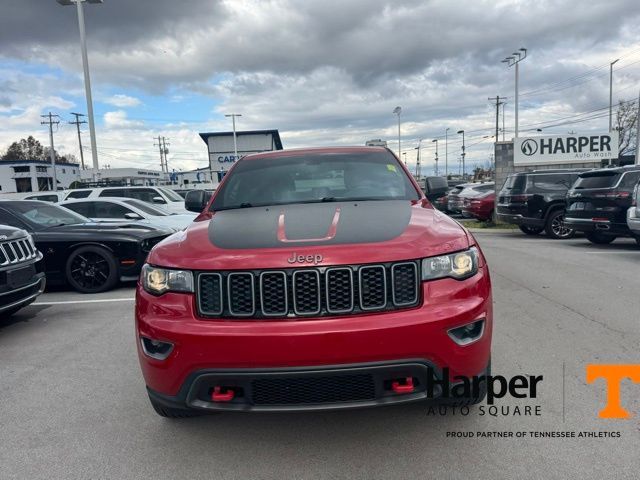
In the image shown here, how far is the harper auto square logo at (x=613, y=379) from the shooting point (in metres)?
3.06

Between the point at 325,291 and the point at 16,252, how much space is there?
421 centimetres

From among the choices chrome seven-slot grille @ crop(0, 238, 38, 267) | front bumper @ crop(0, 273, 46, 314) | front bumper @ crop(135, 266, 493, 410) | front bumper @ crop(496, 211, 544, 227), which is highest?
chrome seven-slot grille @ crop(0, 238, 38, 267)

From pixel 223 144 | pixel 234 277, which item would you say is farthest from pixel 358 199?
pixel 223 144

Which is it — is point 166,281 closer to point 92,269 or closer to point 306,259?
point 306,259

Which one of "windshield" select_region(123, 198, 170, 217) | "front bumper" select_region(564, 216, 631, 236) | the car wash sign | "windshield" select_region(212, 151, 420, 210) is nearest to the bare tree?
the car wash sign

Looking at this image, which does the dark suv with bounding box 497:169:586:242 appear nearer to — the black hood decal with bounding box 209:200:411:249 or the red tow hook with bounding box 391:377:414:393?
the black hood decal with bounding box 209:200:411:249

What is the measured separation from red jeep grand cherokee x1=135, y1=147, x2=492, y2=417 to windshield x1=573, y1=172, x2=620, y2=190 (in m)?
9.34

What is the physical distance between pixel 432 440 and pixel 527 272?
19.1 ft

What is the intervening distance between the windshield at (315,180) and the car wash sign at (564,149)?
1517cm

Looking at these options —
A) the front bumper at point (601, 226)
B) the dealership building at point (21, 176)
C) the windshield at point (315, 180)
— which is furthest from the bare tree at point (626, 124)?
the dealership building at point (21, 176)

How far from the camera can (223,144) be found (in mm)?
77000

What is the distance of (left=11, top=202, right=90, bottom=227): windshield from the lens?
7566 mm

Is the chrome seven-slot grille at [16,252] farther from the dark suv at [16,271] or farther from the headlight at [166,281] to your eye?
the headlight at [166,281]

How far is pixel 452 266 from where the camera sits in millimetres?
2570
